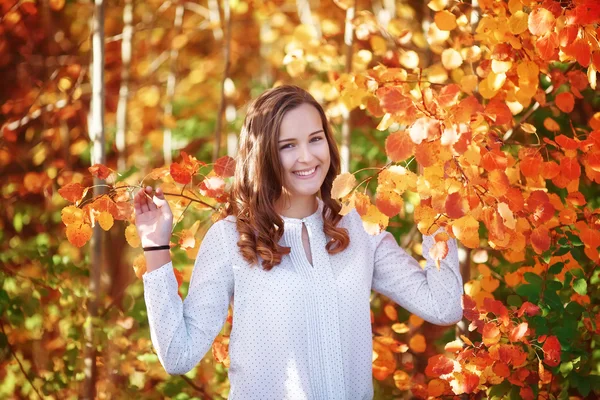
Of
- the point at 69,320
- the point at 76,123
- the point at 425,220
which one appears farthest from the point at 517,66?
the point at 76,123

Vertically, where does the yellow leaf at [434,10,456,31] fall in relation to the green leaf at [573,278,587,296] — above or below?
above

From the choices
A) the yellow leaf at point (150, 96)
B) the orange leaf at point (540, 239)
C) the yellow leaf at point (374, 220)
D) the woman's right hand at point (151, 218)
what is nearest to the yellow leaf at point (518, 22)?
the orange leaf at point (540, 239)

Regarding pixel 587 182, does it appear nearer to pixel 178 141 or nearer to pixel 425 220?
pixel 425 220

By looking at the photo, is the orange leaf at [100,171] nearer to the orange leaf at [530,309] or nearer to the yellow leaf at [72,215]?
the yellow leaf at [72,215]

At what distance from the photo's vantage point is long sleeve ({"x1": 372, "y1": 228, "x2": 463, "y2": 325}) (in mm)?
1818

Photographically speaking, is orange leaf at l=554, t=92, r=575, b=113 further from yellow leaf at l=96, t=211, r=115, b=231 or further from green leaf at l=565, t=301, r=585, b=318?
yellow leaf at l=96, t=211, r=115, b=231

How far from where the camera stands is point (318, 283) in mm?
1756

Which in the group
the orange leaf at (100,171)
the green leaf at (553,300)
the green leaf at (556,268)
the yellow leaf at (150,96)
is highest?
the orange leaf at (100,171)

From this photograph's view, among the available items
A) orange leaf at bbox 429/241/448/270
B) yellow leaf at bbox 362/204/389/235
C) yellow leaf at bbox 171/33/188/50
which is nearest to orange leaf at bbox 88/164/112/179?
yellow leaf at bbox 362/204/389/235

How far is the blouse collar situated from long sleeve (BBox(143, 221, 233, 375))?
166 mm

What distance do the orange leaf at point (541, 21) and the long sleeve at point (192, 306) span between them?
86cm

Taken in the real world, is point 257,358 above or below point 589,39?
below

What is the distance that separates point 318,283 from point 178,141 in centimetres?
377

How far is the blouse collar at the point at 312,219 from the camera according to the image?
1.83 m
